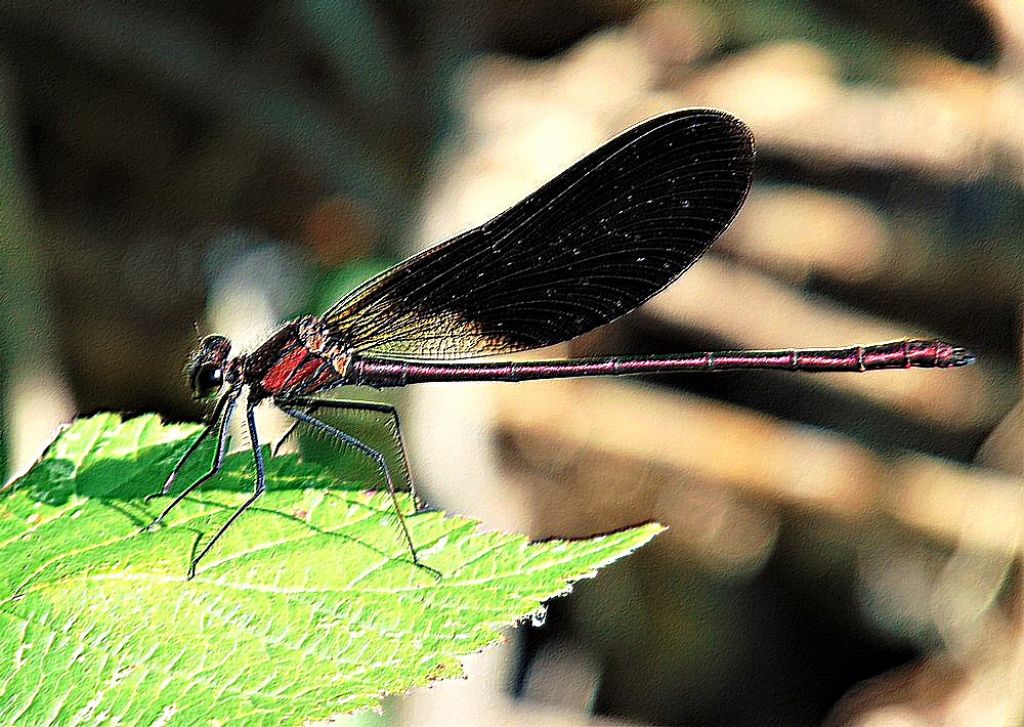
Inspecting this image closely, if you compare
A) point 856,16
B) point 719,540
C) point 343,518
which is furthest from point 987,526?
point 343,518

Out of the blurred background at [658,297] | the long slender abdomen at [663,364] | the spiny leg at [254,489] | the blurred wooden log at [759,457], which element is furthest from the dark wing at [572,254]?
the blurred wooden log at [759,457]

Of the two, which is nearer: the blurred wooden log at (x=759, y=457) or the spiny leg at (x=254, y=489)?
the spiny leg at (x=254, y=489)

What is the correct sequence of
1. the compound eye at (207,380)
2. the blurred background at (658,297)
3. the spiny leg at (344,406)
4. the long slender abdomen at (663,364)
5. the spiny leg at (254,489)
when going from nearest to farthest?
1. the spiny leg at (254,489)
2. the spiny leg at (344,406)
3. the compound eye at (207,380)
4. the long slender abdomen at (663,364)
5. the blurred background at (658,297)

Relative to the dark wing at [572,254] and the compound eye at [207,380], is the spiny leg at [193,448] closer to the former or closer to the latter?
the compound eye at [207,380]

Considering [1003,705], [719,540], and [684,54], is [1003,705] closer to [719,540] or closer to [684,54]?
[719,540]

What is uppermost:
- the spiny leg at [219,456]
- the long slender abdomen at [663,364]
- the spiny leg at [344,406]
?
the long slender abdomen at [663,364]

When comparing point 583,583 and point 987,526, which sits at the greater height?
point 987,526

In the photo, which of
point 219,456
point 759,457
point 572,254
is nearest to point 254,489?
point 219,456

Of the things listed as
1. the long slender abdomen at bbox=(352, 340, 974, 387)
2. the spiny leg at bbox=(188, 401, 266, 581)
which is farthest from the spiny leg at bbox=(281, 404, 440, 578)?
the long slender abdomen at bbox=(352, 340, 974, 387)
